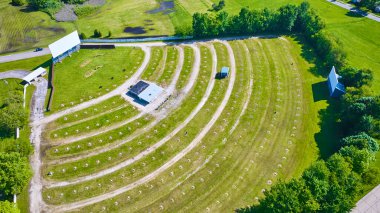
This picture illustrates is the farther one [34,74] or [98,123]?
[34,74]

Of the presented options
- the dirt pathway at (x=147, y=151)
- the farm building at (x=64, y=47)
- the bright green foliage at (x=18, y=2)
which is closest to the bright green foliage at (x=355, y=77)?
the dirt pathway at (x=147, y=151)

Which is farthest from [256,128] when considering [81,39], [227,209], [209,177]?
[81,39]

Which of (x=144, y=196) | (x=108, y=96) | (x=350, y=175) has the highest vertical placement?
(x=350, y=175)

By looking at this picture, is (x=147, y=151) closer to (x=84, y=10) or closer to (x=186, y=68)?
(x=186, y=68)

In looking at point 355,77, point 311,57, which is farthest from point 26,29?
point 355,77

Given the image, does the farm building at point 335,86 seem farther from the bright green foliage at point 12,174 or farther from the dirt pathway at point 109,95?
the bright green foliage at point 12,174

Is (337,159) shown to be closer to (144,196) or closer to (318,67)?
(144,196)

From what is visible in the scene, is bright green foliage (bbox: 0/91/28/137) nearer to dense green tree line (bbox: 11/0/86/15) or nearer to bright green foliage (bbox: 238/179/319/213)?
bright green foliage (bbox: 238/179/319/213)
